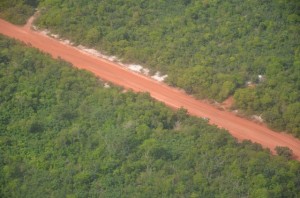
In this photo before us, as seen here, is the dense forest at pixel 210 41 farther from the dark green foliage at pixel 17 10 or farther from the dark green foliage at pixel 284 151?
the dark green foliage at pixel 284 151

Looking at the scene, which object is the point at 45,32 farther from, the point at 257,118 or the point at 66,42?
the point at 257,118

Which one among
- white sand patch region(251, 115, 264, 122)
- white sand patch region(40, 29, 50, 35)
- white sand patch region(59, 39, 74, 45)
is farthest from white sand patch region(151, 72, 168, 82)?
white sand patch region(40, 29, 50, 35)

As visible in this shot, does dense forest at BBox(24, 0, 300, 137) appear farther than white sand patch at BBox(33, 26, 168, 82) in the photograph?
No

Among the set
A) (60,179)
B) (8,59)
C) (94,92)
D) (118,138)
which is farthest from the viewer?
(8,59)

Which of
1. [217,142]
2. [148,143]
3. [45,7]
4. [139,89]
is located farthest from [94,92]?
[45,7]

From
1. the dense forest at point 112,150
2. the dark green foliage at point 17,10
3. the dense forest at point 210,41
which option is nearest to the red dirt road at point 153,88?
the dark green foliage at point 17,10

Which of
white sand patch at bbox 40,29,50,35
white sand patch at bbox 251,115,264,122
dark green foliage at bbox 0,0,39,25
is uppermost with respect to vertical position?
dark green foliage at bbox 0,0,39,25

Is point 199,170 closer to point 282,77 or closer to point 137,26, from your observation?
point 282,77

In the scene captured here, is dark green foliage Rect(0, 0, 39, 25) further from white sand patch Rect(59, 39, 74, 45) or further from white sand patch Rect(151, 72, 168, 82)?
white sand patch Rect(151, 72, 168, 82)
